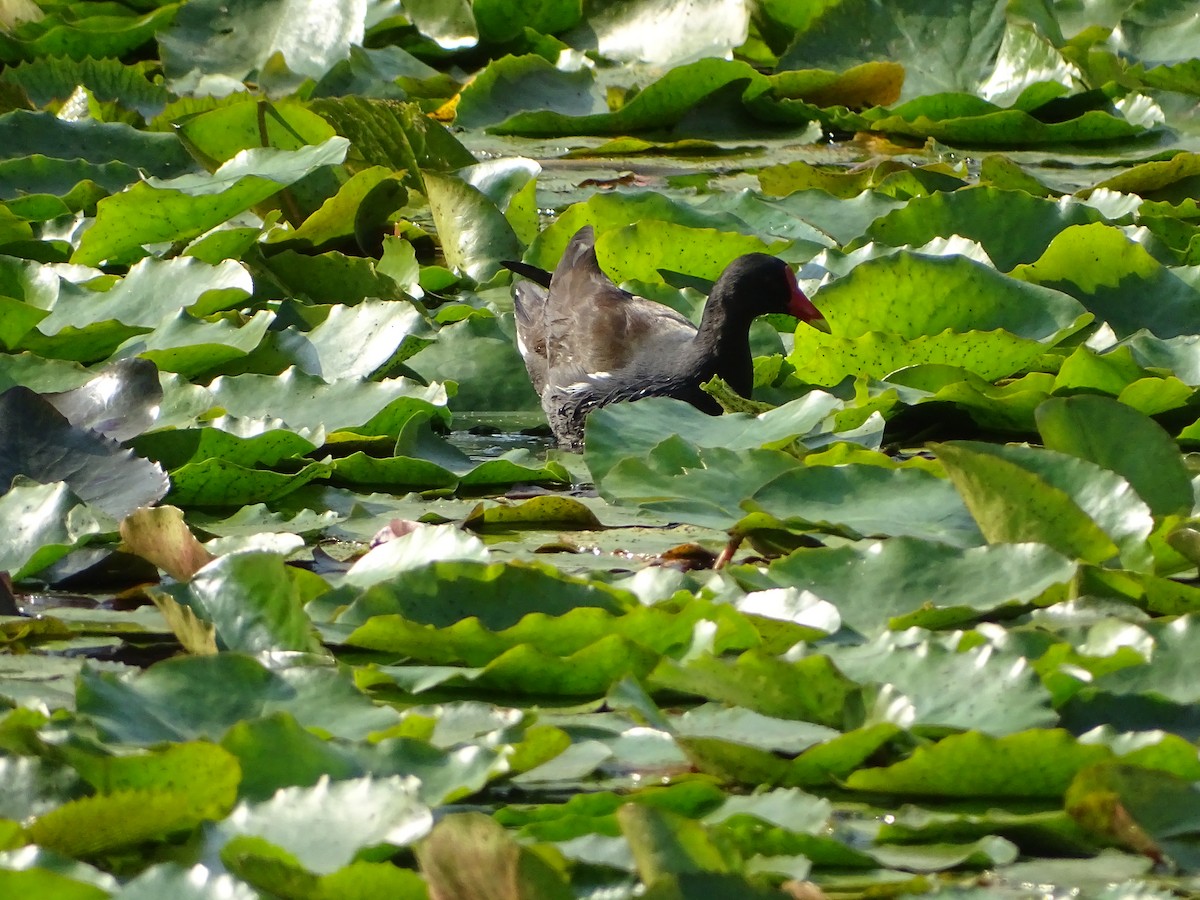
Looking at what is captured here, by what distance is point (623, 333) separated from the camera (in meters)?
3.95

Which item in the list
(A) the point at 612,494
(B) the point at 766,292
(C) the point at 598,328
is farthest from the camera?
(C) the point at 598,328

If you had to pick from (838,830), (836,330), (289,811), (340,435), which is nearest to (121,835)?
(289,811)

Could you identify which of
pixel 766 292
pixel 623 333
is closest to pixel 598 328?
pixel 623 333

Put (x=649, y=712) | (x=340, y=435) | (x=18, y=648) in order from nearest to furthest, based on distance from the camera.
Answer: (x=649, y=712) → (x=18, y=648) → (x=340, y=435)

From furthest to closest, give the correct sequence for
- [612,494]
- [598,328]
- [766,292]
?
[598,328] → [766,292] → [612,494]

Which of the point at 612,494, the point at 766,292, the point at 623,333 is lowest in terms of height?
the point at 623,333

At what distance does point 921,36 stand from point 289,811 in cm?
415

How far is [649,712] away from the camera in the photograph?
1.71 meters

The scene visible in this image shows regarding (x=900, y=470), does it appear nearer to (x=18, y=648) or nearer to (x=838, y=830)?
(x=838, y=830)

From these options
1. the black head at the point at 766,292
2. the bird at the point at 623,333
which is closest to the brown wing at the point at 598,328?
the bird at the point at 623,333

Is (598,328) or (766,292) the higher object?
(766,292)

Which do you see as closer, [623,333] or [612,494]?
[612,494]

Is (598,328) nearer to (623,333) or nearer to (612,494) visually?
(623,333)

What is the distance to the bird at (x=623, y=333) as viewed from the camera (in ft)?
11.7
